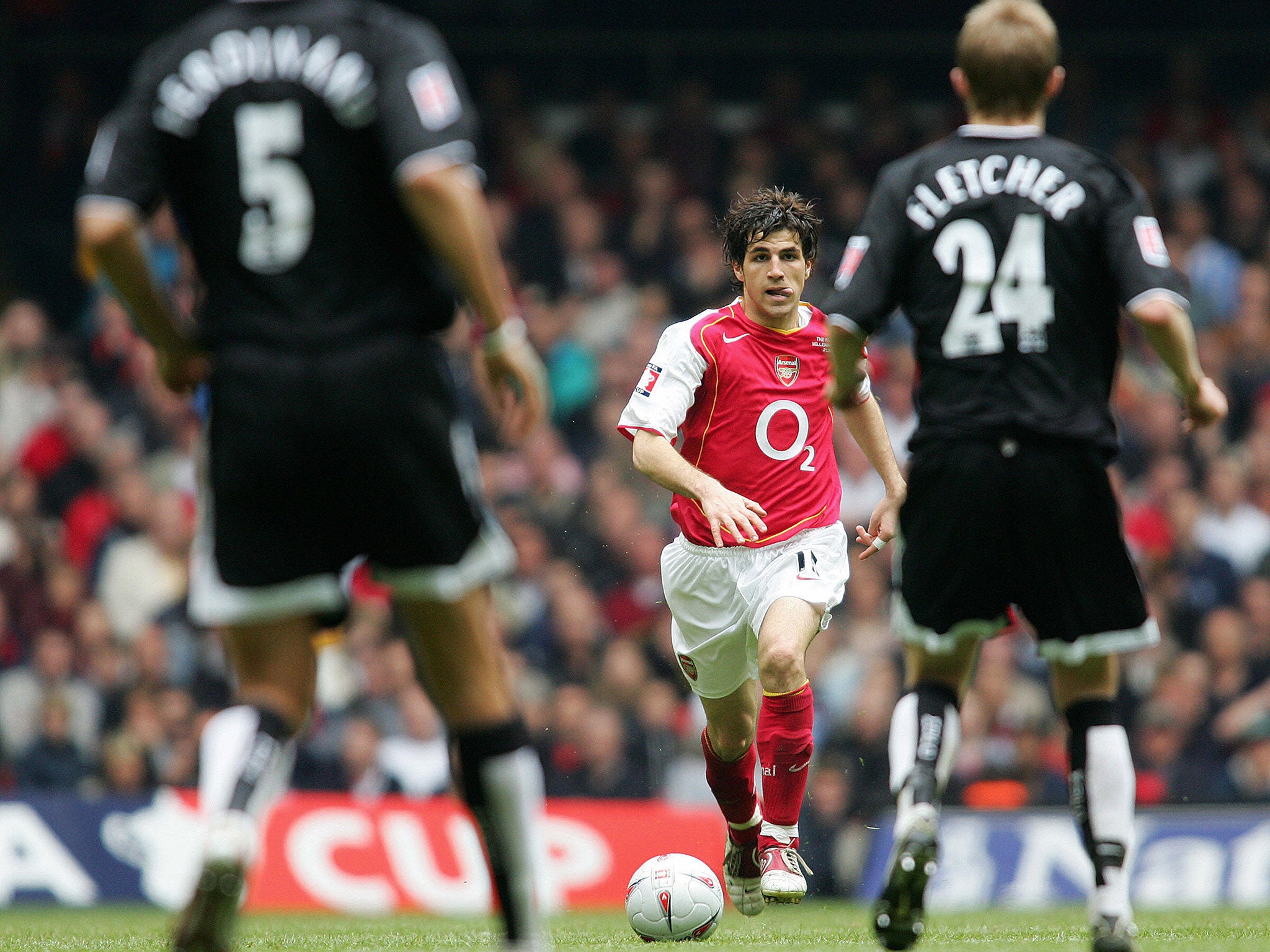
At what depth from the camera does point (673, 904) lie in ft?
19.8

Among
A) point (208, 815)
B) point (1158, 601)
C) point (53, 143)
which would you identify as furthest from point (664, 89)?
point (208, 815)

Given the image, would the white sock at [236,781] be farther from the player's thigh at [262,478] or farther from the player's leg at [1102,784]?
the player's leg at [1102,784]

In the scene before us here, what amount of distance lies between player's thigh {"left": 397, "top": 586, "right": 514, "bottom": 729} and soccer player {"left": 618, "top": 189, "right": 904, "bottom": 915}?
8.77 feet

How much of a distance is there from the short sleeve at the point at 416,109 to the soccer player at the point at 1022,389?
47.5 inches

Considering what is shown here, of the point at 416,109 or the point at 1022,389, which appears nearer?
the point at 416,109

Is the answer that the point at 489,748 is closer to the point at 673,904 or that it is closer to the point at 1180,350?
the point at 1180,350

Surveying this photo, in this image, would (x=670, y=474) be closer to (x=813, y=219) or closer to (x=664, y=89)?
(x=813, y=219)

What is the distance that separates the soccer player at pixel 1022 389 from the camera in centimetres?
421

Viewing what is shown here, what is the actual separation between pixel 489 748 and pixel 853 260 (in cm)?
159

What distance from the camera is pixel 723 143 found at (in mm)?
15133

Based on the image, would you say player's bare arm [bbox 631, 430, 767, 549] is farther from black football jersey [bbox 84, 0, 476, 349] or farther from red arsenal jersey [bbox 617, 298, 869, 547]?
black football jersey [bbox 84, 0, 476, 349]

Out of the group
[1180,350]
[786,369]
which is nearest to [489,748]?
[1180,350]

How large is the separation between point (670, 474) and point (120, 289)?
112 inches

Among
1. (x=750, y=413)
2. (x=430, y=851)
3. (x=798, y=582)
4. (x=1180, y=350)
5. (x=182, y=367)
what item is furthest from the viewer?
(x=430, y=851)
